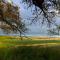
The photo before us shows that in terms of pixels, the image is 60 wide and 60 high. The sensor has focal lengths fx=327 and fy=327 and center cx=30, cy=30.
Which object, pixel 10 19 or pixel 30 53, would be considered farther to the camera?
pixel 10 19

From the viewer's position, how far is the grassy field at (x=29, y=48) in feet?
10.9

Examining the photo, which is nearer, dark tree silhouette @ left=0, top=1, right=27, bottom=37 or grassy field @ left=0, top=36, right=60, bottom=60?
grassy field @ left=0, top=36, right=60, bottom=60

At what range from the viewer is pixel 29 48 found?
11.1ft

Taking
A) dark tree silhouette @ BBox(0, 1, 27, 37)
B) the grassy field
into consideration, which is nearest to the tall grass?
the grassy field

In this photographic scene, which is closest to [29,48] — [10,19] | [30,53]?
[30,53]

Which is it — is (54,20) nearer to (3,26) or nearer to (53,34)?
(53,34)

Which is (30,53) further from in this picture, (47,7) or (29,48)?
(47,7)

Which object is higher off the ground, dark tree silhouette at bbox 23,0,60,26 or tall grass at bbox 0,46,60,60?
dark tree silhouette at bbox 23,0,60,26

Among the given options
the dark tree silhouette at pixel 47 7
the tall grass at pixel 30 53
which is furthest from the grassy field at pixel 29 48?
the dark tree silhouette at pixel 47 7

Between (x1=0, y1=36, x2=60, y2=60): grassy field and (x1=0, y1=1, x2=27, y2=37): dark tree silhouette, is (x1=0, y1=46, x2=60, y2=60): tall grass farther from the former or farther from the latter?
(x1=0, y1=1, x2=27, y2=37): dark tree silhouette

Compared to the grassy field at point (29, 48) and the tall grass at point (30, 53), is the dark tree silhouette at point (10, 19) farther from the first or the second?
the tall grass at point (30, 53)

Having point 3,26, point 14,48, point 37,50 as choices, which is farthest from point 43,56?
point 3,26

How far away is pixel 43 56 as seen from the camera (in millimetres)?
3330

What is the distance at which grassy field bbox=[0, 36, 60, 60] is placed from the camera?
10.9 feet
